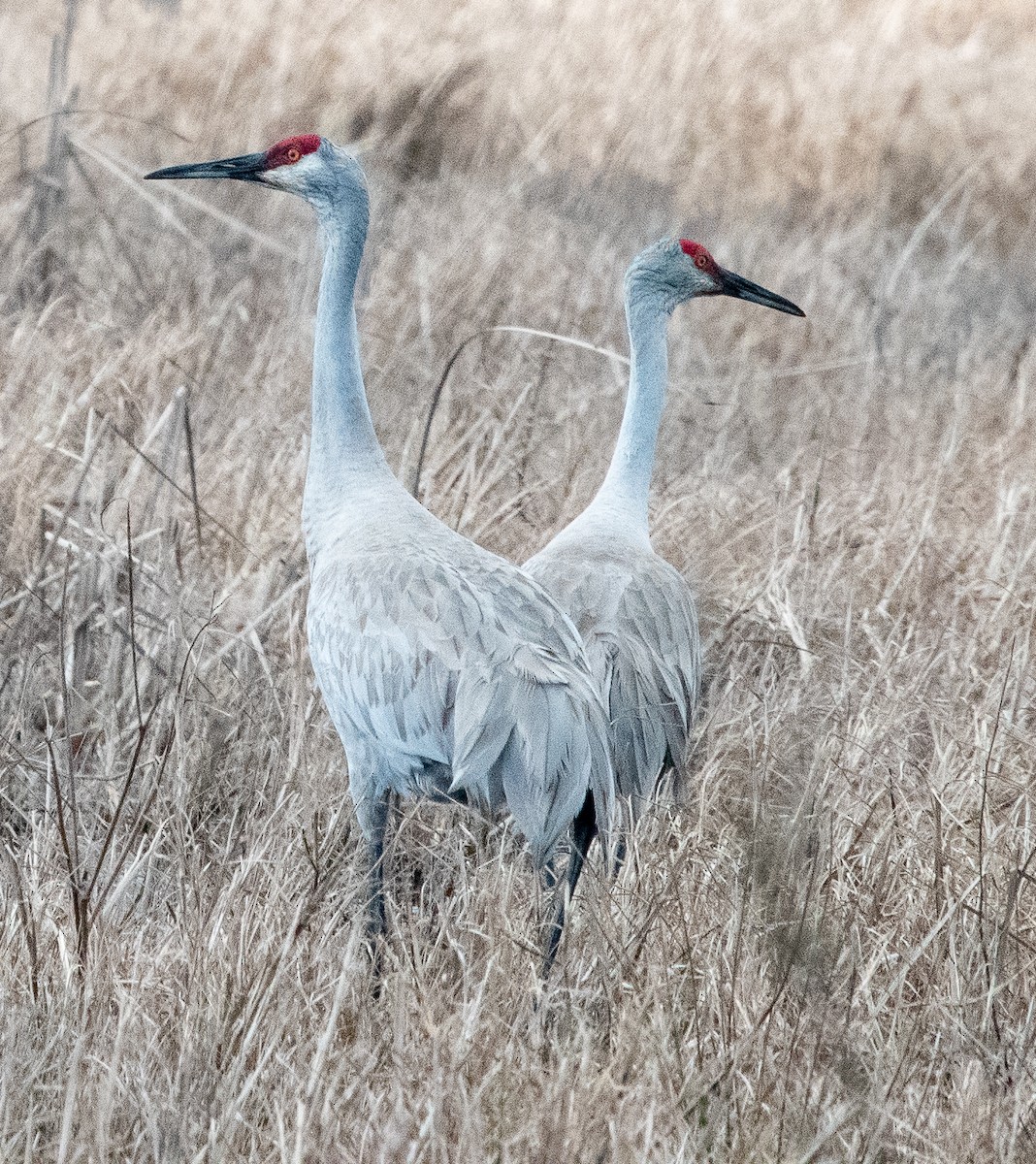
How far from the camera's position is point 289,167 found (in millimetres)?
3486

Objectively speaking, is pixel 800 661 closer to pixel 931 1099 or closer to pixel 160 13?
pixel 931 1099

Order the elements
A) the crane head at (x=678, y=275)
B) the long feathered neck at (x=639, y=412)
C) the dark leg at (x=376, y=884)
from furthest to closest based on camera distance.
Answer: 1. the crane head at (x=678, y=275)
2. the long feathered neck at (x=639, y=412)
3. the dark leg at (x=376, y=884)

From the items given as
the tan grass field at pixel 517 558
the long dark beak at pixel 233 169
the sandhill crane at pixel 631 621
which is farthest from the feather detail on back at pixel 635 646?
the long dark beak at pixel 233 169

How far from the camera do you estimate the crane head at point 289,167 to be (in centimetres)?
345

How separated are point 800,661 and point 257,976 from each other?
1852mm

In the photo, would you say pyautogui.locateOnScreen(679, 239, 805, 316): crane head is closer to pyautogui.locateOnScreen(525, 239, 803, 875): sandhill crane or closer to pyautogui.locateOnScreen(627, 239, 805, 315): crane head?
pyautogui.locateOnScreen(627, 239, 805, 315): crane head

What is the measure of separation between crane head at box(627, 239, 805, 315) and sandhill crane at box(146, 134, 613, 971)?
115 cm

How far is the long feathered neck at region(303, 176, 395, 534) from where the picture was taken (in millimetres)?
3287

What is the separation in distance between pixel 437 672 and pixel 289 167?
4.11ft

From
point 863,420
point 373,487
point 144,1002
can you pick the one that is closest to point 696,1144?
point 144,1002

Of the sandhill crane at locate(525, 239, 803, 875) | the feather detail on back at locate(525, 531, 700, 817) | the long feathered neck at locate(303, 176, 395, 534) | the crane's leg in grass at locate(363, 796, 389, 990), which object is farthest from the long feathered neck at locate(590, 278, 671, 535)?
the crane's leg in grass at locate(363, 796, 389, 990)

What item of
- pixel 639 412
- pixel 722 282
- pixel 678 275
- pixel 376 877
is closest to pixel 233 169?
pixel 639 412

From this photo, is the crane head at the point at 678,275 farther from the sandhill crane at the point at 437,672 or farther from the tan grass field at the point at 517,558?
the sandhill crane at the point at 437,672

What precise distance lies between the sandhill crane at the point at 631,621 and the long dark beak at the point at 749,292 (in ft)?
1.91
